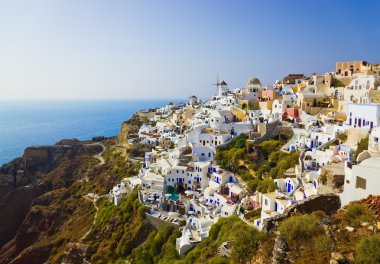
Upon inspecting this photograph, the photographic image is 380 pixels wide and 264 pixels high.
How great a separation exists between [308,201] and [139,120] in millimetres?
61889

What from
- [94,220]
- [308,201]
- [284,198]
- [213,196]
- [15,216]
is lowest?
A: [15,216]

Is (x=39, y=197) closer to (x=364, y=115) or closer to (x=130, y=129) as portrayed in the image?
(x=130, y=129)

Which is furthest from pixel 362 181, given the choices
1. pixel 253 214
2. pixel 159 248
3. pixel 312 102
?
pixel 312 102

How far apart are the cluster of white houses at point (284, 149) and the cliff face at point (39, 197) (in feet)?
52.0

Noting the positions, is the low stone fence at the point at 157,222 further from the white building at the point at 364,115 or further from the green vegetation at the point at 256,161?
the white building at the point at 364,115

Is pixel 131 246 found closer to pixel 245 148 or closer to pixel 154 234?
pixel 154 234

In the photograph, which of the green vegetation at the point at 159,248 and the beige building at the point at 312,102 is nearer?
the green vegetation at the point at 159,248

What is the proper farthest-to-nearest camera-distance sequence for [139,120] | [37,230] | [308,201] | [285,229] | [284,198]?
[139,120]
[37,230]
[284,198]
[308,201]
[285,229]

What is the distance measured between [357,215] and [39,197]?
179 feet

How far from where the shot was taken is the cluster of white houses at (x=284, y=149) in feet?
61.5

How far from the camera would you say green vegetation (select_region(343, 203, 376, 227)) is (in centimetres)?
961

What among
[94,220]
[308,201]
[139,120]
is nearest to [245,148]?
[308,201]

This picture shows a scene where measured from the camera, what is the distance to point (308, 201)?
490 inches

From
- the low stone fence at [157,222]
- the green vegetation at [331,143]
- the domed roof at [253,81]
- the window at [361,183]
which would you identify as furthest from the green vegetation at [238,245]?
the domed roof at [253,81]
